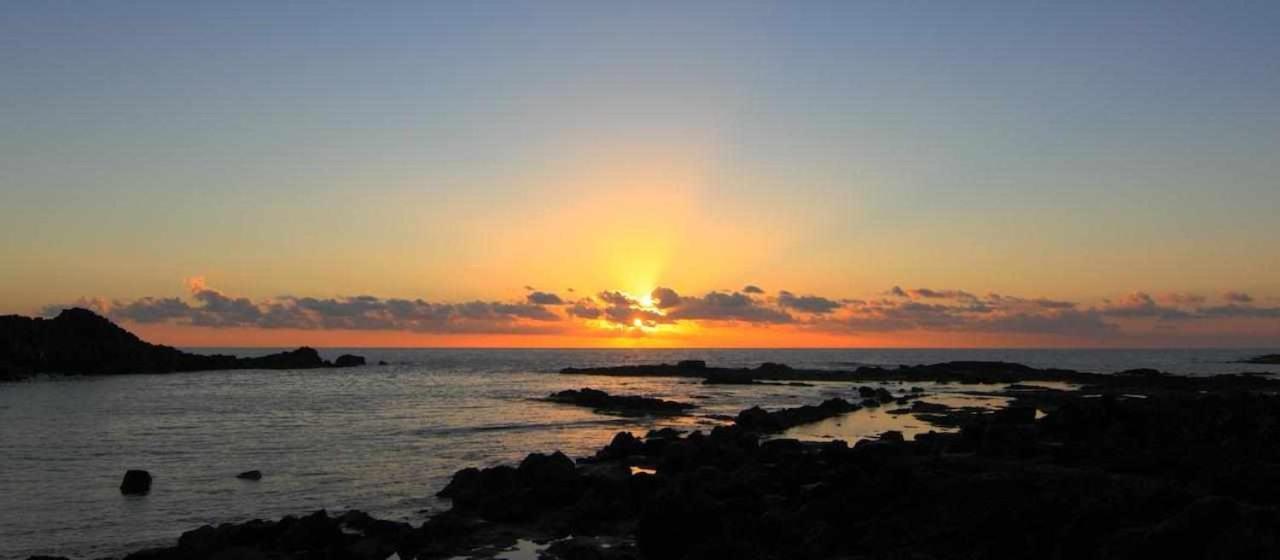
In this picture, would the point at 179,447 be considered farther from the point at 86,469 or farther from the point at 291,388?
the point at 291,388

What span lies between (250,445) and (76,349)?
357ft

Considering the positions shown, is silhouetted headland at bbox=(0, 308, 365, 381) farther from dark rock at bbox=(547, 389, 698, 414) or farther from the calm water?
dark rock at bbox=(547, 389, 698, 414)

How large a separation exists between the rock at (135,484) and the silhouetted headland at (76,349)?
107269 millimetres

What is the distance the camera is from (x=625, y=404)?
76.5m

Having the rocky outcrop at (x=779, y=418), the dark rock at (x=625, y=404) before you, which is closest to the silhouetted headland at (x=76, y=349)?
the dark rock at (x=625, y=404)

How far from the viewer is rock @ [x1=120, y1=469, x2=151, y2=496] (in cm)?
3262

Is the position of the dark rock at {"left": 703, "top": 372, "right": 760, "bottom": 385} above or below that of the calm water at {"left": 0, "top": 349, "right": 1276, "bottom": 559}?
above

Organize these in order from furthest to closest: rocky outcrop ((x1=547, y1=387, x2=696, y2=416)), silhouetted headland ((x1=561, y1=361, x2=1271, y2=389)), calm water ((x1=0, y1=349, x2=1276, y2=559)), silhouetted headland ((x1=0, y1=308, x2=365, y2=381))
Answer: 1. silhouetted headland ((x1=0, y1=308, x2=365, y2=381))
2. silhouetted headland ((x1=561, y1=361, x2=1271, y2=389))
3. rocky outcrop ((x1=547, y1=387, x2=696, y2=416))
4. calm water ((x1=0, y1=349, x2=1276, y2=559))

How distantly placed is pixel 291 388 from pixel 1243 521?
348 ft

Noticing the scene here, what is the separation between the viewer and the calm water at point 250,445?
29.0 metres

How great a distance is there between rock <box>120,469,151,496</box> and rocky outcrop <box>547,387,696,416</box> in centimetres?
4201

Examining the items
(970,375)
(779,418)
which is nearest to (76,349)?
(779,418)

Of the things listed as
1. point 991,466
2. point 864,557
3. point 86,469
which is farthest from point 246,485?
point 991,466

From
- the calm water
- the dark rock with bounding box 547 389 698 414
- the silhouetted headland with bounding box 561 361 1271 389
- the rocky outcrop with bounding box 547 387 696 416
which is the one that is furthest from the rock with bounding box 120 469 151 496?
the silhouetted headland with bounding box 561 361 1271 389
